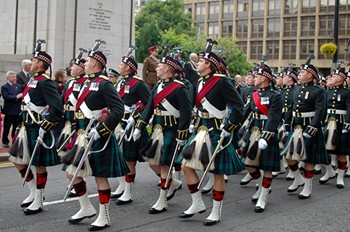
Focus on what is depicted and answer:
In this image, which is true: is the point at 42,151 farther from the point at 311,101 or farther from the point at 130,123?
the point at 311,101

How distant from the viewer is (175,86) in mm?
7984

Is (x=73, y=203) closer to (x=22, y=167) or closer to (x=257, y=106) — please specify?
(x=22, y=167)

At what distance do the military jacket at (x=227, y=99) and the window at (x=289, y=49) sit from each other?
6510cm

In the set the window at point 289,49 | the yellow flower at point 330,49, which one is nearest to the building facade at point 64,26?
the yellow flower at point 330,49

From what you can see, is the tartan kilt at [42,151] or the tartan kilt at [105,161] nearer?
the tartan kilt at [105,161]

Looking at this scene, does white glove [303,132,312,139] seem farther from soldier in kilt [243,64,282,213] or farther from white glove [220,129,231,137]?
white glove [220,129,231,137]

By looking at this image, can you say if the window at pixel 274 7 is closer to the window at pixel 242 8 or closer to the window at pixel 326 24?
the window at pixel 242 8

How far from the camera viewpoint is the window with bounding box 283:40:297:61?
70.8 m

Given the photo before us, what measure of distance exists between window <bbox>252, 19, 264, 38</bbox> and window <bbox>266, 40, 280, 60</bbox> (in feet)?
6.08

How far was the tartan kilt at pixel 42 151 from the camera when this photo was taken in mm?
7609

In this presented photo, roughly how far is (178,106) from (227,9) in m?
71.6

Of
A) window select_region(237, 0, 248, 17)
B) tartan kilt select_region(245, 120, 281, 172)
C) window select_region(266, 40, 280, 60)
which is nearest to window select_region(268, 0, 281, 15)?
window select_region(266, 40, 280, 60)

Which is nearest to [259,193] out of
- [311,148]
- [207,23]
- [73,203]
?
[311,148]

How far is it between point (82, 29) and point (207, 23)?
2428 inches
